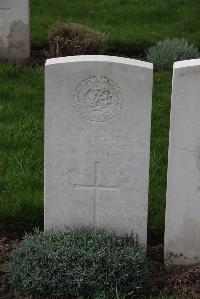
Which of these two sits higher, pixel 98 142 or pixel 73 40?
pixel 73 40

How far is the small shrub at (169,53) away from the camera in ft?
30.5

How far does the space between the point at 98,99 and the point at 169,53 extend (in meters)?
4.51

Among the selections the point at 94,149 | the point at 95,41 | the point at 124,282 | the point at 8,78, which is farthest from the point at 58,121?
the point at 95,41

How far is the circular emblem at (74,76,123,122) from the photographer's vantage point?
16.1 ft

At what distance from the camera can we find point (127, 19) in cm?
1123

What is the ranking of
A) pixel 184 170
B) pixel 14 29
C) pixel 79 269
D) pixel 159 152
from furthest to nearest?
pixel 14 29, pixel 159 152, pixel 184 170, pixel 79 269

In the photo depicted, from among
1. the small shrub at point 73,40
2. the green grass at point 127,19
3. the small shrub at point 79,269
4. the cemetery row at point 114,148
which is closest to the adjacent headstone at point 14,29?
the small shrub at point 73,40

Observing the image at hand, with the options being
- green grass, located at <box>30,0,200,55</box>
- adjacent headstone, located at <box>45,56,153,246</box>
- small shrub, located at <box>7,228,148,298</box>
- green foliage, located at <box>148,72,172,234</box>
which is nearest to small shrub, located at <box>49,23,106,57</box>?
green grass, located at <box>30,0,200,55</box>

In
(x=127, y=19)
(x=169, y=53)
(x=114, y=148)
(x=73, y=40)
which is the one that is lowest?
(x=114, y=148)

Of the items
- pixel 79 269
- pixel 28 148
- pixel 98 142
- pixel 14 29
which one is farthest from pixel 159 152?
pixel 14 29

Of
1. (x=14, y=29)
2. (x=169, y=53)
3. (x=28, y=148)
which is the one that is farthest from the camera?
(x=14, y=29)

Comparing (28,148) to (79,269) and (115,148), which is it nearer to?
(115,148)

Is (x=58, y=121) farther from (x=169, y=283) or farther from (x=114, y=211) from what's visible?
(x=169, y=283)

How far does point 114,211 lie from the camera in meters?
5.18
